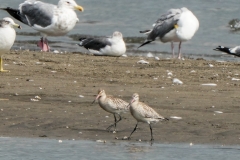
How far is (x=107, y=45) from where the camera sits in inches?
604

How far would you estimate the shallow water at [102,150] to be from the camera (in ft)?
24.5

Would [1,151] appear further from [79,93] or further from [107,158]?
[79,93]

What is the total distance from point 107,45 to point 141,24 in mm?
7389

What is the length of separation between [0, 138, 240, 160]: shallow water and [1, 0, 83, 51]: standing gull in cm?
887

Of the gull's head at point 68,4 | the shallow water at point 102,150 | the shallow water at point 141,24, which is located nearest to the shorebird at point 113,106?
the shallow water at point 102,150

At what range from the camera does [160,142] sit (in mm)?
8031

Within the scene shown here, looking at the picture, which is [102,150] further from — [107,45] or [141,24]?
[141,24]

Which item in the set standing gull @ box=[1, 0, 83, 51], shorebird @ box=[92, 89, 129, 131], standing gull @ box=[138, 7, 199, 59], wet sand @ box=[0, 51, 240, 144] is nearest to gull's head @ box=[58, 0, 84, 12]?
standing gull @ box=[1, 0, 83, 51]

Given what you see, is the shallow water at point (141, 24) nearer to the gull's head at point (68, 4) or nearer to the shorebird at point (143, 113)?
the gull's head at point (68, 4)

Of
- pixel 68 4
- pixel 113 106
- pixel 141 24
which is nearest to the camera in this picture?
pixel 113 106

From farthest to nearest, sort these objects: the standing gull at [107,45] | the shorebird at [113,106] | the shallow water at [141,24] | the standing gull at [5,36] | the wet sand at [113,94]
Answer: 1. the shallow water at [141,24]
2. the standing gull at [107,45]
3. the standing gull at [5,36]
4. the shorebird at [113,106]
5. the wet sand at [113,94]

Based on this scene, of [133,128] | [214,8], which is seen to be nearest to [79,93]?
[133,128]

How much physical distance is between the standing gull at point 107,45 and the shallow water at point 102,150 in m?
7.19

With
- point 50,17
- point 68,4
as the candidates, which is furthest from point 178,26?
point 50,17
